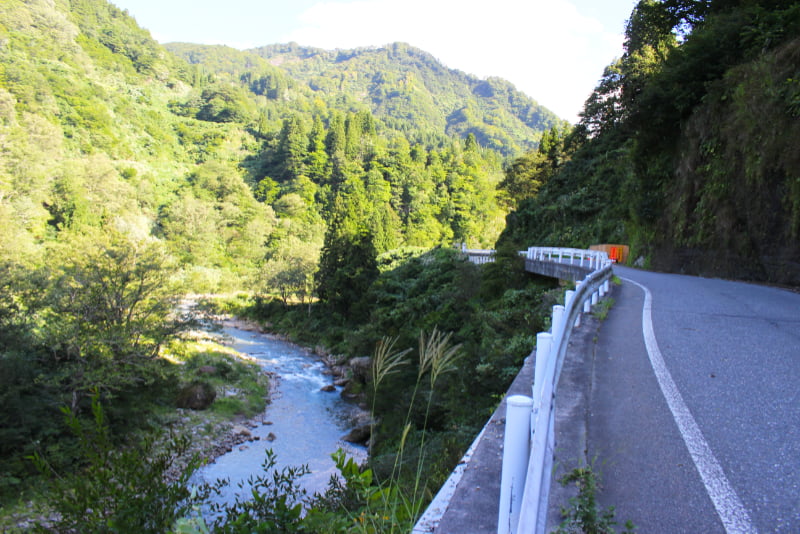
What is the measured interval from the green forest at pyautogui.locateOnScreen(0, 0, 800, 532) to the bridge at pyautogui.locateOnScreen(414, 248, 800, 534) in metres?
0.64

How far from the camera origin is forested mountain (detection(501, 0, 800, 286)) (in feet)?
38.1

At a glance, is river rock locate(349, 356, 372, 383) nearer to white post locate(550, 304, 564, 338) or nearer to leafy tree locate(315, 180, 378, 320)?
leafy tree locate(315, 180, 378, 320)

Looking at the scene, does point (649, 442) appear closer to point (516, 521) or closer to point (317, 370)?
point (516, 521)

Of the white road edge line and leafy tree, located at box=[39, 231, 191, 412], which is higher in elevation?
the white road edge line

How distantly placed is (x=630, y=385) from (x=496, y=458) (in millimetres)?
2395

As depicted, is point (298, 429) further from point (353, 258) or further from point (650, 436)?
point (353, 258)

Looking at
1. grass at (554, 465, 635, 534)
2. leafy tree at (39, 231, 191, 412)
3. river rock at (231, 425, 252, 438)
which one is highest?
grass at (554, 465, 635, 534)

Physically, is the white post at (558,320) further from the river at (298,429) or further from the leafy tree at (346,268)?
the leafy tree at (346,268)

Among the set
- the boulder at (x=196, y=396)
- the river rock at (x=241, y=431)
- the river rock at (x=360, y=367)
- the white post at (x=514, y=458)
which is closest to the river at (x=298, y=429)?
the river rock at (x=241, y=431)

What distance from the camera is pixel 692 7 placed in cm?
2128

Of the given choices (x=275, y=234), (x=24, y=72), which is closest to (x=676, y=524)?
(x=275, y=234)

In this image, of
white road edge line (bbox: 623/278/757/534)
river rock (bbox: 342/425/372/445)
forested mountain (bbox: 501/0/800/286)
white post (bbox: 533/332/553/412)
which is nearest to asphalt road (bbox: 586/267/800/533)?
white road edge line (bbox: 623/278/757/534)

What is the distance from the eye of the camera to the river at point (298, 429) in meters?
14.8

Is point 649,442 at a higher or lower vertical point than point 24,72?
lower
